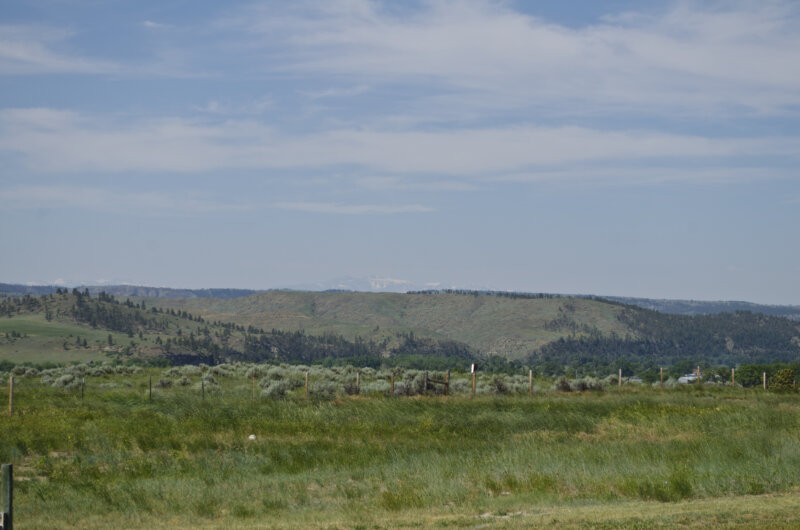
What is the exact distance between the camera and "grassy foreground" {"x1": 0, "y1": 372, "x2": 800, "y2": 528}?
15820 mm

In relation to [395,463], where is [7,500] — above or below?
above

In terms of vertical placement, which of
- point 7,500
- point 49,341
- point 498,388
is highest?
point 7,500

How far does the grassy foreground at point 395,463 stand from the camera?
15.8 meters

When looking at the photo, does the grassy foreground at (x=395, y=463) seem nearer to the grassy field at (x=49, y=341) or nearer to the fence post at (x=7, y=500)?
the fence post at (x=7, y=500)

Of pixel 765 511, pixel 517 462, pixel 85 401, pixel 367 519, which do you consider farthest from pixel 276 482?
pixel 85 401

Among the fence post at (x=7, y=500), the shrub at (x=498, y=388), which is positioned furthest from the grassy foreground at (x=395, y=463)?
the shrub at (x=498, y=388)

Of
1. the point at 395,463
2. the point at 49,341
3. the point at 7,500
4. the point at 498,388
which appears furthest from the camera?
the point at 49,341

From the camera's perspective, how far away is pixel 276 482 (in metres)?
19.7

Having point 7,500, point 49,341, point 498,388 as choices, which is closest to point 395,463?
point 7,500

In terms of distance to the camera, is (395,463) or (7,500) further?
(395,463)

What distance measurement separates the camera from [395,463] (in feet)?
72.5

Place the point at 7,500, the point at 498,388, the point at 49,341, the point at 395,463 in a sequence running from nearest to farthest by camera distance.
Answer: the point at 7,500, the point at 395,463, the point at 498,388, the point at 49,341

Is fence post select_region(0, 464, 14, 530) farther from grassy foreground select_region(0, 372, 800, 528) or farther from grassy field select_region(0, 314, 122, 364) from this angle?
grassy field select_region(0, 314, 122, 364)

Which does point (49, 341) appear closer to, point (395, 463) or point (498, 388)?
point (498, 388)
